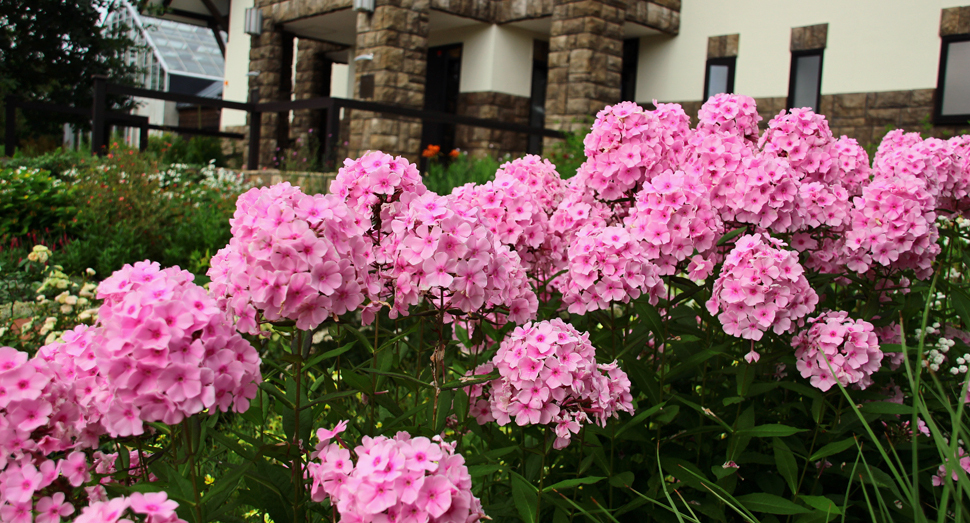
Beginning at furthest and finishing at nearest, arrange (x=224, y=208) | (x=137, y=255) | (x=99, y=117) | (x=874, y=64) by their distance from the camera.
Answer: (x=874, y=64) < (x=99, y=117) < (x=224, y=208) < (x=137, y=255)

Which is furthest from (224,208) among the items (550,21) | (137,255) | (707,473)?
(550,21)

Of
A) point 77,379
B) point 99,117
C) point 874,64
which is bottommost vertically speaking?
point 77,379

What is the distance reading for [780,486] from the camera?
233cm

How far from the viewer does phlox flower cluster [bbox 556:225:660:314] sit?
204 centimetres

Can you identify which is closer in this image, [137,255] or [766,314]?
[766,314]

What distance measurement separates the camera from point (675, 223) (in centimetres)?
218

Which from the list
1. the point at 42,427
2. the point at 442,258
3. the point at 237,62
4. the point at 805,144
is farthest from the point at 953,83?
the point at 237,62

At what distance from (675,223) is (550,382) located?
763mm

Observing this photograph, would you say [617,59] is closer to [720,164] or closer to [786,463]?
[720,164]

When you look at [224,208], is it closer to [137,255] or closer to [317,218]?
[137,255]

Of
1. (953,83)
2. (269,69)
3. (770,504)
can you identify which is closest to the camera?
(770,504)

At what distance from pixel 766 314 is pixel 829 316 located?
1.17 ft

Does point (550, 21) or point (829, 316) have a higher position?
point (550, 21)

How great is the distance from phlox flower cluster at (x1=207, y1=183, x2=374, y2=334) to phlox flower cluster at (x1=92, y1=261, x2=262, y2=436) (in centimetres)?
16
